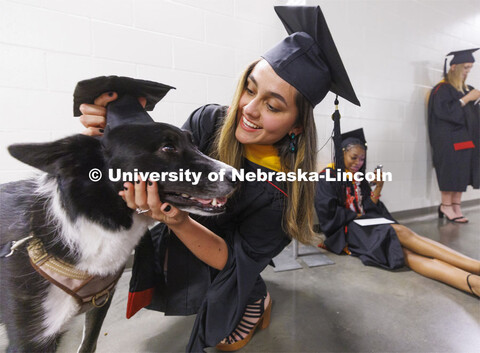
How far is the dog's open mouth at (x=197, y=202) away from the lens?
596mm

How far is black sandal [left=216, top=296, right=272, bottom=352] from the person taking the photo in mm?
983

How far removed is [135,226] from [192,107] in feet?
3.37

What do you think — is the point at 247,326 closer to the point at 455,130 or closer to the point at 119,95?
the point at 119,95

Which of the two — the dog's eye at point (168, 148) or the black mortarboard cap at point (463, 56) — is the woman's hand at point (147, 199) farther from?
the black mortarboard cap at point (463, 56)

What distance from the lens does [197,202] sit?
602 mm

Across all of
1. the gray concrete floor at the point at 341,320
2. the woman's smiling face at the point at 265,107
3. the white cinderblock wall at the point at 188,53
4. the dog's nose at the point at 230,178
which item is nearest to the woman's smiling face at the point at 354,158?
the white cinderblock wall at the point at 188,53

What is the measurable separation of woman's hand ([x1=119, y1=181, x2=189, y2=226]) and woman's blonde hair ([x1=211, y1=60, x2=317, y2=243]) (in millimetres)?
330

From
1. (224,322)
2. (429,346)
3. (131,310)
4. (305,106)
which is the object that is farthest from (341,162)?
(131,310)

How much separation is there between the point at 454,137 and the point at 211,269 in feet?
10.7

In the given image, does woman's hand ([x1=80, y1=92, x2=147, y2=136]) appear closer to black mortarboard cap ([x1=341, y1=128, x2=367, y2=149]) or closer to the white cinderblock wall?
the white cinderblock wall

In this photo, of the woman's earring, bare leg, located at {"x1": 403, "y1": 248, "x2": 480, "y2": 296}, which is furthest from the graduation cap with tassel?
bare leg, located at {"x1": 403, "y1": 248, "x2": 480, "y2": 296}

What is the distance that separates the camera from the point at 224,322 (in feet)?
3.00

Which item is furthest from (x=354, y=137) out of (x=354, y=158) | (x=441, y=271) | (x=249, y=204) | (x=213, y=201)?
(x=213, y=201)

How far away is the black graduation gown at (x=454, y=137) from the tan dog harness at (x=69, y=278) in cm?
354
